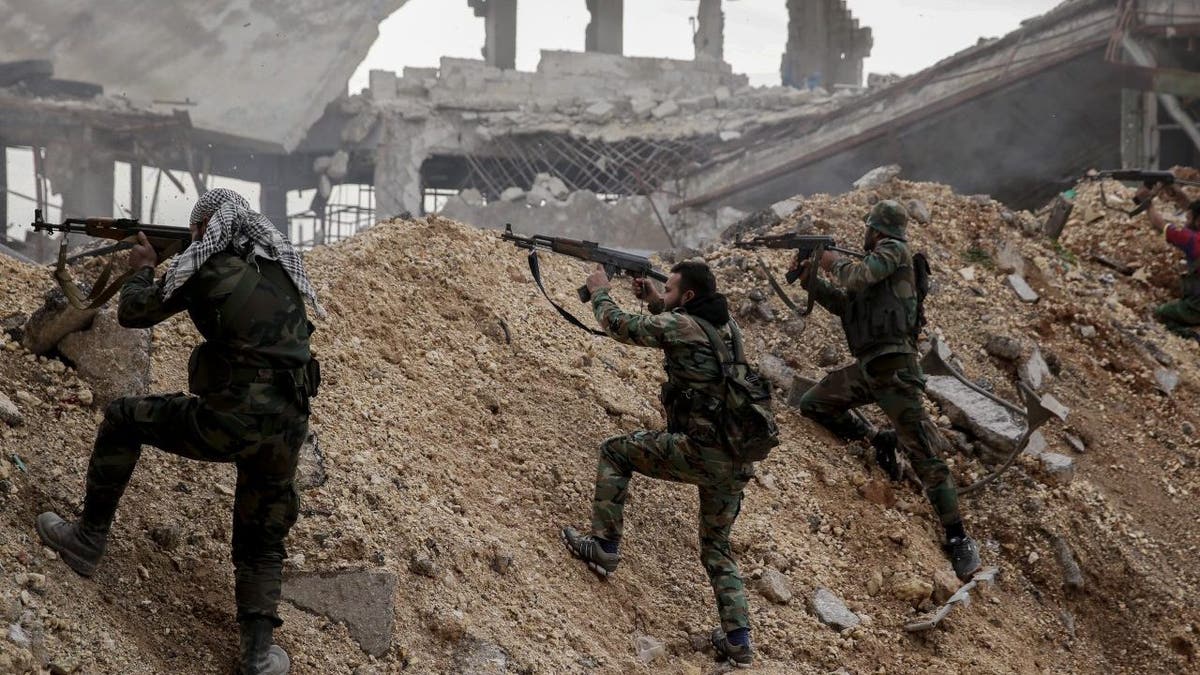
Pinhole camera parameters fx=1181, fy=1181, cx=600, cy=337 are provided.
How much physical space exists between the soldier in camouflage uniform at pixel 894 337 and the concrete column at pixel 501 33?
20828mm

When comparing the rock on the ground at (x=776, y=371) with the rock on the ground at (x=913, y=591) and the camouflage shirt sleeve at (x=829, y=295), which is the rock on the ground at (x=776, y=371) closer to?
the camouflage shirt sleeve at (x=829, y=295)

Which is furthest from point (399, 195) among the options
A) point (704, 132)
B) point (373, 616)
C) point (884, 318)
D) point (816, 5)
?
point (373, 616)

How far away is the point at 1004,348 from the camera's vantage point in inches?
314

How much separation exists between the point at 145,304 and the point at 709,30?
26091 mm

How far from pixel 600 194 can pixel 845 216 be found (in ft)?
39.3

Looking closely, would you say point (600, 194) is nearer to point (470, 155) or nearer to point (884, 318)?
point (470, 155)

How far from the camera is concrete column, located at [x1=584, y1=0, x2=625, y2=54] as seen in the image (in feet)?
86.4

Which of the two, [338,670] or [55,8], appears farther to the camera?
[55,8]

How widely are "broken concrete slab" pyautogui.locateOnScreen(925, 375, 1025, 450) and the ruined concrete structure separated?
20883 millimetres

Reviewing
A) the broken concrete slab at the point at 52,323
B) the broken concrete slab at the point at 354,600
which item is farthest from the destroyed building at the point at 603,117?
the broken concrete slab at the point at 354,600

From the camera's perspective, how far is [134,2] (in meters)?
22.9

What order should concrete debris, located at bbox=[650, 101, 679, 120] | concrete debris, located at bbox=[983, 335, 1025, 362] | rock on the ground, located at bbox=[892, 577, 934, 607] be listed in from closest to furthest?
rock on the ground, located at bbox=[892, 577, 934, 607] < concrete debris, located at bbox=[983, 335, 1025, 362] < concrete debris, located at bbox=[650, 101, 679, 120]

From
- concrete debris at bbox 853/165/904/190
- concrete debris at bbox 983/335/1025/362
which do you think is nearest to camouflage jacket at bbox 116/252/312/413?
concrete debris at bbox 983/335/1025/362

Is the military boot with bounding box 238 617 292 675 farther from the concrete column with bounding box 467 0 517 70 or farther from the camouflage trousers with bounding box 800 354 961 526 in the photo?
the concrete column with bounding box 467 0 517 70
